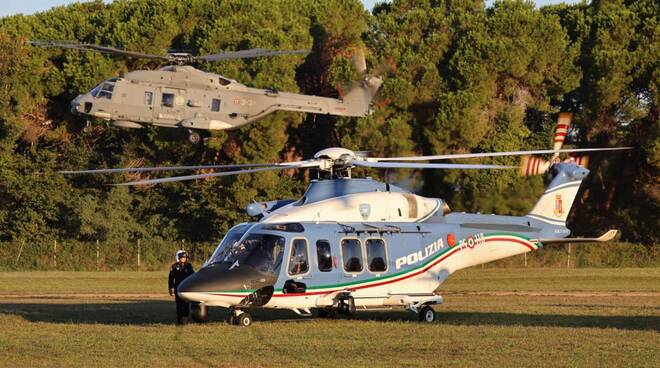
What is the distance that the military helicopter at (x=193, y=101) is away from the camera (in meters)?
39.6

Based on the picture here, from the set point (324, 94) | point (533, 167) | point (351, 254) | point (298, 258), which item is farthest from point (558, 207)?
point (324, 94)

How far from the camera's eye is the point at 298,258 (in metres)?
22.5

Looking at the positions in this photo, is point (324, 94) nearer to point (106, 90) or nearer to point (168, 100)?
point (168, 100)

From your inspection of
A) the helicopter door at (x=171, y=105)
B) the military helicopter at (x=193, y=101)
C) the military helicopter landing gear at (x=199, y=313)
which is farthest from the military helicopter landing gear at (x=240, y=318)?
the helicopter door at (x=171, y=105)

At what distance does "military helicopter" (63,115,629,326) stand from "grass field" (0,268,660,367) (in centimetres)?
54

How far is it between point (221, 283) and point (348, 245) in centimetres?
299

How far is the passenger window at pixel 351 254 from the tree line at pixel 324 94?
27.3m

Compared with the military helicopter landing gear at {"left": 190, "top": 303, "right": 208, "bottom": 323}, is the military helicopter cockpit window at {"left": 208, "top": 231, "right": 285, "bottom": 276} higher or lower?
higher

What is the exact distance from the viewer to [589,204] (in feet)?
173

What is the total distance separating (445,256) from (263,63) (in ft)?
103

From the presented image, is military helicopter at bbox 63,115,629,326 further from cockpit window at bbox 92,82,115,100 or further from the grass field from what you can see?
cockpit window at bbox 92,82,115,100

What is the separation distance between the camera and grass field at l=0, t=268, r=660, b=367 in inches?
649

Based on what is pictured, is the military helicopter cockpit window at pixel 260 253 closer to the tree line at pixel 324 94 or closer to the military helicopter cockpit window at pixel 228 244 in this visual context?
the military helicopter cockpit window at pixel 228 244

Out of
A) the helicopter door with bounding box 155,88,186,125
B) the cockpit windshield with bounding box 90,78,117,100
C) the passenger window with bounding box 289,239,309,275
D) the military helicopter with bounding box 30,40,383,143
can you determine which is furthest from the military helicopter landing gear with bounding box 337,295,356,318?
the cockpit windshield with bounding box 90,78,117,100
